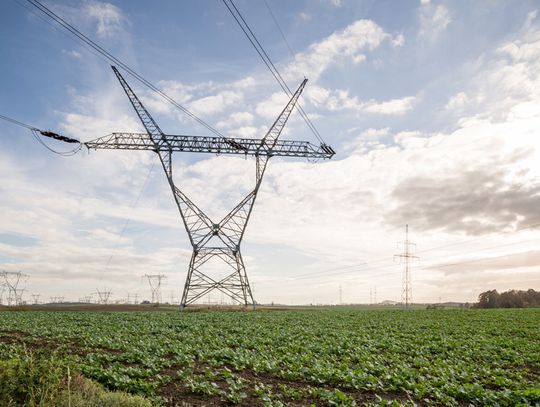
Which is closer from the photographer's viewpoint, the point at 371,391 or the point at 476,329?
the point at 371,391

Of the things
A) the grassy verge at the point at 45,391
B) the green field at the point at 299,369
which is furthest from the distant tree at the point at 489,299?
the grassy verge at the point at 45,391

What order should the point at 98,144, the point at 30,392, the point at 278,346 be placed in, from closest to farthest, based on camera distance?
1. the point at 30,392
2. the point at 278,346
3. the point at 98,144

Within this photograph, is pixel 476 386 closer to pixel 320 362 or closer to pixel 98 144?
pixel 320 362

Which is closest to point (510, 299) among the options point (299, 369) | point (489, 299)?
point (489, 299)

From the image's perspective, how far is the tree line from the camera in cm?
10056

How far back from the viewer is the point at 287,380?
13.7 meters

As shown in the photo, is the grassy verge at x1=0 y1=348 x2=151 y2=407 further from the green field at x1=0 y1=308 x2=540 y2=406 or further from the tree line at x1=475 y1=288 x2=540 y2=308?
the tree line at x1=475 y1=288 x2=540 y2=308

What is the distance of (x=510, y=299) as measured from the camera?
10169cm

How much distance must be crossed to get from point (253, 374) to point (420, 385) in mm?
5523

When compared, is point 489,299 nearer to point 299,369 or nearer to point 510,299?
point 510,299

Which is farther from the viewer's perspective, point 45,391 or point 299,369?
point 299,369

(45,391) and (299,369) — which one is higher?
(45,391)

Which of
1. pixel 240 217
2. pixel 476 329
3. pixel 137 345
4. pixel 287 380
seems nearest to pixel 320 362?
pixel 287 380

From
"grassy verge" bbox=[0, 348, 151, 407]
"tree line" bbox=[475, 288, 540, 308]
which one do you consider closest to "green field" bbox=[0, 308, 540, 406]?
"grassy verge" bbox=[0, 348, 151, 407]
